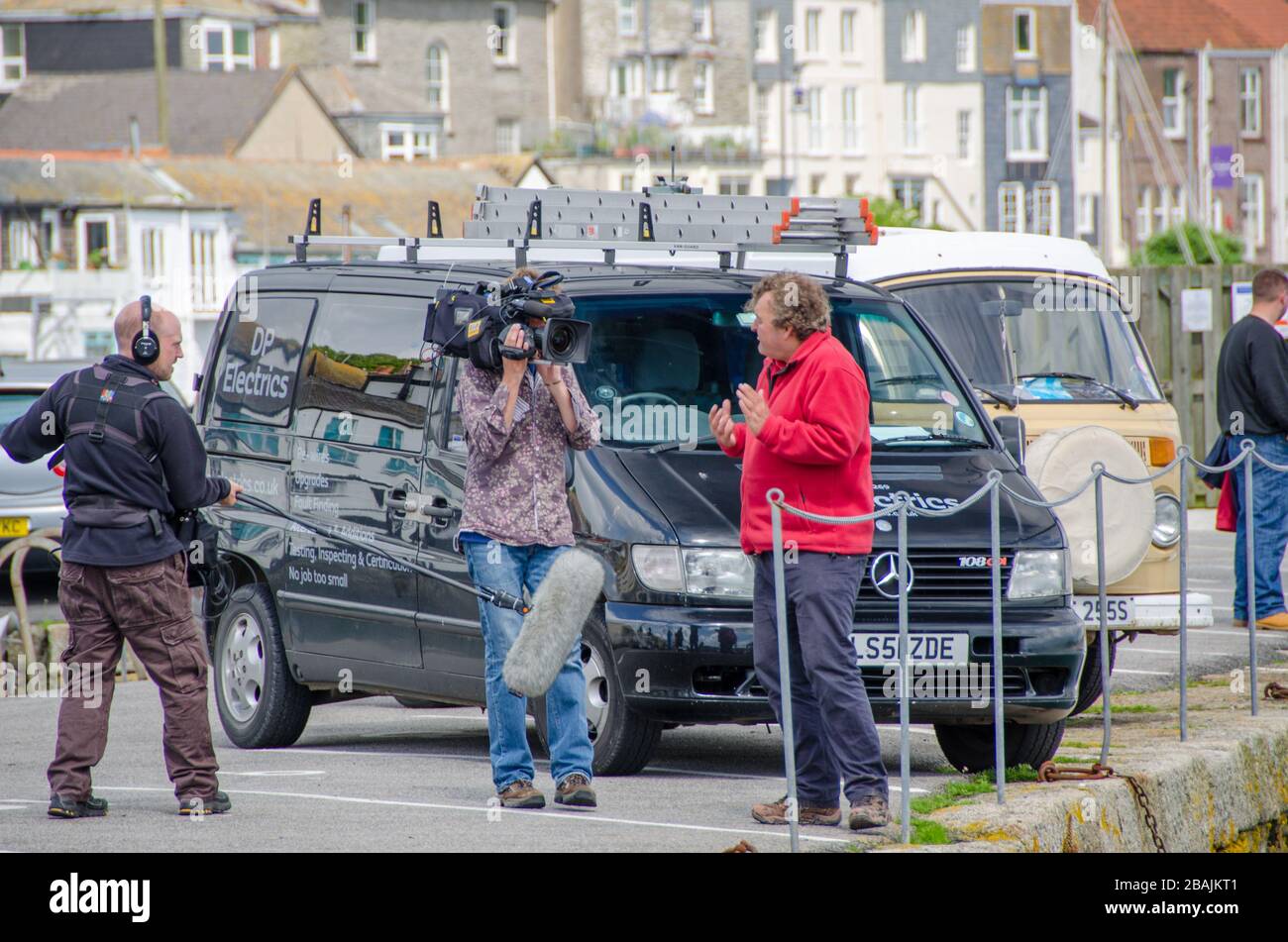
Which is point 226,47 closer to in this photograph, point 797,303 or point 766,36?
point 766,36

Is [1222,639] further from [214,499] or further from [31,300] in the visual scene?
[31,300]

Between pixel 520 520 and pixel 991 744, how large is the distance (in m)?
2.51

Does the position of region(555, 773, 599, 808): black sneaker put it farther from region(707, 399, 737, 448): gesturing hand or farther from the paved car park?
region(707, 399, 737, 448): gesturing hand

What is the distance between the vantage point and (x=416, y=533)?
31.5 feet

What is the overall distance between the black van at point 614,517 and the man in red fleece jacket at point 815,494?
99cm

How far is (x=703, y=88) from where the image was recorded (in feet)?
292

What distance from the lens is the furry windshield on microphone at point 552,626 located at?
7781 millimetres

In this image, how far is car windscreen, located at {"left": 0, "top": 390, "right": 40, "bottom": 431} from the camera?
16.3 m

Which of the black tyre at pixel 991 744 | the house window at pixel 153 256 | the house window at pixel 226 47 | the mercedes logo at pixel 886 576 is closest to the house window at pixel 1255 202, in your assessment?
the house window at pixel 226 47

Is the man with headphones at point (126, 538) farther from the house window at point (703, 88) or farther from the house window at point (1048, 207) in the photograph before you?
the house window at point (703, 88)

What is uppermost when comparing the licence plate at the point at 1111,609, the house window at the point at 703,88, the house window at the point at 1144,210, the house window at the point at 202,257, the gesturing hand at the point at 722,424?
the house window at the point at 703,88

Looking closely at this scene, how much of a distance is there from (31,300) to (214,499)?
187 ft

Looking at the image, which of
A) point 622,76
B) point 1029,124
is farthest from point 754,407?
point 1029,124
